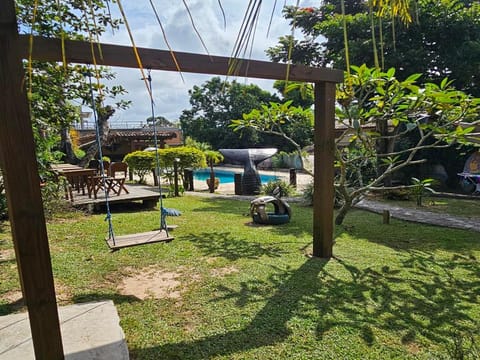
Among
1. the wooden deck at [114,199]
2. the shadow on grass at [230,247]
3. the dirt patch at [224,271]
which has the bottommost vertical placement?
the shadow on grass at [230,247]

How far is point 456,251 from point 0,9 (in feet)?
17.1

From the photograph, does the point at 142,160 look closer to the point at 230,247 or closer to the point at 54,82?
the point at 54,82

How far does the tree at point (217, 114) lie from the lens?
27.1m

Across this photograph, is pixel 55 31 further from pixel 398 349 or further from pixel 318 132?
pixel 398 349

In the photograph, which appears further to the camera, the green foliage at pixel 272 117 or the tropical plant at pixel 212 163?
the tropical plant at pixel 212 163

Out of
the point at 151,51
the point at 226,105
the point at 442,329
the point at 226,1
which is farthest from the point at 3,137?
the point at 226,105

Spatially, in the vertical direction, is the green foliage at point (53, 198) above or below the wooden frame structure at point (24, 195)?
below

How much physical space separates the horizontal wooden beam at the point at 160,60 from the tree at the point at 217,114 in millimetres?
22946

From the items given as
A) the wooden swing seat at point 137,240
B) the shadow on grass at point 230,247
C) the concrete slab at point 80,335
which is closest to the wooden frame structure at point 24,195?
the concrete slab at point 80,335

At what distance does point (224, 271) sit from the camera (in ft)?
11.5

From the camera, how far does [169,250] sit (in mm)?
4262

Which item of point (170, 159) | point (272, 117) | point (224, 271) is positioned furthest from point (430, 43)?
point (224, 271)

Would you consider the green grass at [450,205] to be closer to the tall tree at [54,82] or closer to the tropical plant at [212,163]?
the tropical plant at [212,163]

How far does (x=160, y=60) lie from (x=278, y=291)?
238 centimetres
